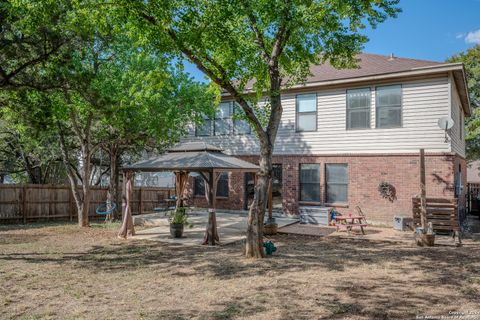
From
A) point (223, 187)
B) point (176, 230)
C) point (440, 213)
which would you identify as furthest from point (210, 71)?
point (223, 187)

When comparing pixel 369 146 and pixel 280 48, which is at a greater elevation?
pixel 280 48

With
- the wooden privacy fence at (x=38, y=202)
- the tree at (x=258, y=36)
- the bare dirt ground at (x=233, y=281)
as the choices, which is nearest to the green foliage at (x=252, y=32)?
the tree at (x=258, y=36)

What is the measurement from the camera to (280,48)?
9133mm

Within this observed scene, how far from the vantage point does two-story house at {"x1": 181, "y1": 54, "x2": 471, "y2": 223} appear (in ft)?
43.7

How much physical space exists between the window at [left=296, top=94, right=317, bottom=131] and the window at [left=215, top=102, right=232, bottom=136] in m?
3.83

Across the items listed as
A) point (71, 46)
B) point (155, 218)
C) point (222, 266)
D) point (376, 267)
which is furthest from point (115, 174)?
point (376, 267)

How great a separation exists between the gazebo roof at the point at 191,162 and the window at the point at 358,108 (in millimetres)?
5013

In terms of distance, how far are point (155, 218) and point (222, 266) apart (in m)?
7.78

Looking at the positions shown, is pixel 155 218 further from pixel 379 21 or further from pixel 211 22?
pixel 379 21

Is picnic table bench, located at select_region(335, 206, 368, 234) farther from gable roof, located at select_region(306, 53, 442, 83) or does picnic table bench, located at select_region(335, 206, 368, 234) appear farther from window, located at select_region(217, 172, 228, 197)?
window, located at select_region(217, 172, 228, 197)

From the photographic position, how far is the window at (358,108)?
14.7m

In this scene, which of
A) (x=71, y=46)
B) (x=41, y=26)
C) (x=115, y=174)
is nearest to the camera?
(x=41, y=26)

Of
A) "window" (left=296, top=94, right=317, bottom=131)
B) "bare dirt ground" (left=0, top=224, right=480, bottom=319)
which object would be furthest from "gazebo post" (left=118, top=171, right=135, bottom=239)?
"window" (left=296, top=94, right=317, bottom=131)

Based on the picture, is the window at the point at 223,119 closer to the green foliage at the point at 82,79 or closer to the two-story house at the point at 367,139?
the two-story house at the point at 367,139
